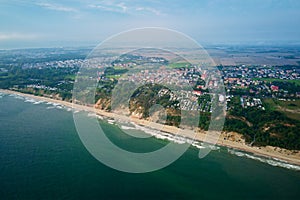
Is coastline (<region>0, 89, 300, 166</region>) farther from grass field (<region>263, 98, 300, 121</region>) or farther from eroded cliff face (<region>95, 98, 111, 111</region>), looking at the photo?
grass field (<region>263, 98, 300, 121</region>)

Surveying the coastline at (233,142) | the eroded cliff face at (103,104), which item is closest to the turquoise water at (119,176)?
the coastline at (233,142)

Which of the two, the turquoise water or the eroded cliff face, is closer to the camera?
the turquoise water

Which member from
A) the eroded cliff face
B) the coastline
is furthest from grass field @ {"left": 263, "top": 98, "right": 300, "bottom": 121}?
the eroded cliff face

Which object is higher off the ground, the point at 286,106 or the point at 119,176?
the point at 286,106

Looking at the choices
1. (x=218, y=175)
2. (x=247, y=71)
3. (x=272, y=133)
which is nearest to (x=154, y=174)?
(x=218, y=175)

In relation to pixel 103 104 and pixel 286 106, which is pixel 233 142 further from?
pixel 103 104

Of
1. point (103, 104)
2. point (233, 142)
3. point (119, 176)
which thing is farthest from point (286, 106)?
point (119, 176)

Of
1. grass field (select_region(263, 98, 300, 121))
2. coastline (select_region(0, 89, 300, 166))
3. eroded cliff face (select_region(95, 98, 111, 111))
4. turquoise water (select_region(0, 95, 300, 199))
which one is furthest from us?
eroded cliff face (select_region(95, 98, 111, 111))

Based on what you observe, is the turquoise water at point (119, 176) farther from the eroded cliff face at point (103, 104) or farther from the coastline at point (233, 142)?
the eroded cliff face at point (103, 104)

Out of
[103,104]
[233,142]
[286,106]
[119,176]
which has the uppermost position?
[286,106]
